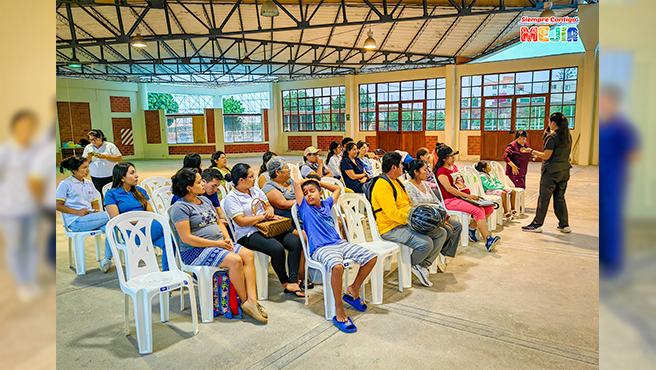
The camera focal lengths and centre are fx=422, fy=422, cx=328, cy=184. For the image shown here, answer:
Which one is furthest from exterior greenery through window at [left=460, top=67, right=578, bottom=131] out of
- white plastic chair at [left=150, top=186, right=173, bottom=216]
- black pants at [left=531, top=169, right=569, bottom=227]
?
white plastic chair at [left=150, top=186, right=173, bottom=216]

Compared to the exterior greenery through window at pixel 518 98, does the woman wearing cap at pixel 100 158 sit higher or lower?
lower

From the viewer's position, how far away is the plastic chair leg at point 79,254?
379cm

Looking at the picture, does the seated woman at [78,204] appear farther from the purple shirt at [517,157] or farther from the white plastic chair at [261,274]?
the purple shirt at [517,157]

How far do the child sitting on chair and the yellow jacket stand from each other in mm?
452

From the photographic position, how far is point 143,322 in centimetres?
251

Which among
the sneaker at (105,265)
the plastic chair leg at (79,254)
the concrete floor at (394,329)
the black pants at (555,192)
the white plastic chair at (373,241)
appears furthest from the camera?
the black pants at (555,192)

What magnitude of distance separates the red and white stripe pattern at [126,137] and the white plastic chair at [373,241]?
53.0 feet

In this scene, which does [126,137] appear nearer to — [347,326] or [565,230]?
[565,230]

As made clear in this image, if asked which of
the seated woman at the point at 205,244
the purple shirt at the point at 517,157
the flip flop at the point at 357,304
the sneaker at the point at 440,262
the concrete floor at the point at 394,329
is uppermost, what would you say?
the purple shirt at the point at 517,157

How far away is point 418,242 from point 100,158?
418 centimetres
